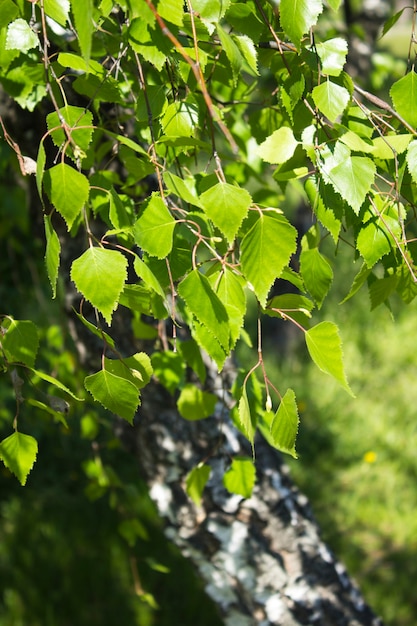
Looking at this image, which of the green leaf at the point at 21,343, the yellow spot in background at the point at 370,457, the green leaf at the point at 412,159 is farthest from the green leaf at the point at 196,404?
the yellow spot in background at the point at 370,457

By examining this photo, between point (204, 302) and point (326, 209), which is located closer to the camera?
point (204, 302)

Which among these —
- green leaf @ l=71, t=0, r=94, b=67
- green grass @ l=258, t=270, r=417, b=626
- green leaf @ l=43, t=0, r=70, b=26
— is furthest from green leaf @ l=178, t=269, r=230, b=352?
green grass @ l=258, t=270, r=417, b=626

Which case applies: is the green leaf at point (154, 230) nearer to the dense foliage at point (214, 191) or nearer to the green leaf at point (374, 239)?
the dense foliage at point (214, 191)

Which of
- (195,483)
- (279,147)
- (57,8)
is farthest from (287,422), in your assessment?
(57,8)

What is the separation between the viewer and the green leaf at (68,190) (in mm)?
825

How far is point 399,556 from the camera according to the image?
316 centimetres

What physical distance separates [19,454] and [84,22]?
1.81 feet

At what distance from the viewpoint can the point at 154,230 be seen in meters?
0.84

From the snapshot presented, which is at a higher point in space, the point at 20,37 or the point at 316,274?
the point at 20,37

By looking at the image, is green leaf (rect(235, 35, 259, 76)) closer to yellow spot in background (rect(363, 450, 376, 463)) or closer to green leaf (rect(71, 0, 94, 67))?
green leaf (rect(71, 0, 94, 67))

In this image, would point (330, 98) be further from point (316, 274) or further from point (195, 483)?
point (195, 483)

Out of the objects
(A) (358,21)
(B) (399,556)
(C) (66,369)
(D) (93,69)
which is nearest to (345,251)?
(A) (358,21)

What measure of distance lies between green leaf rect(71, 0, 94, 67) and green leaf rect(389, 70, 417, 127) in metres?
0.43

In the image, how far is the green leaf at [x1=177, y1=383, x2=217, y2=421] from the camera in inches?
51.8
